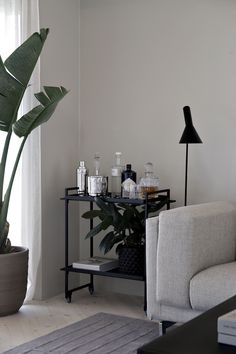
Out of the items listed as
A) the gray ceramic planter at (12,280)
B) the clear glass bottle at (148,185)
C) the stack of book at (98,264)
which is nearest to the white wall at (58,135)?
the stack of book at (98,264)

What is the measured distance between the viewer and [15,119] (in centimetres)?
388

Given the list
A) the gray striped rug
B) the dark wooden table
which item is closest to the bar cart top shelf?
the gray striped rug

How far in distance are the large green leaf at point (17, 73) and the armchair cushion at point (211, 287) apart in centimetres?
151

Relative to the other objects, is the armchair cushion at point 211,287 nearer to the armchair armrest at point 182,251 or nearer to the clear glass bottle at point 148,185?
the armchair armrest at point 182,251

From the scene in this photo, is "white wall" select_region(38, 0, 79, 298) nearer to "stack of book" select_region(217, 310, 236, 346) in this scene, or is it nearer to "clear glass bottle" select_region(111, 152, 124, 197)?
"clear glass bottle" select_region(111, 152, 124, 197)

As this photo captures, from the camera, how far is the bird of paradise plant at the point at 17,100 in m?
3.76

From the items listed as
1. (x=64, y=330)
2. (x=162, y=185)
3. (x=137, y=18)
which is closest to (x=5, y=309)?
(x=64, y=330)

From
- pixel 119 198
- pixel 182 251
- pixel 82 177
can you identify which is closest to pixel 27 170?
pixel 82 177

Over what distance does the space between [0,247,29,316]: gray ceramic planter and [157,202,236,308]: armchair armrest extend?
1017mm

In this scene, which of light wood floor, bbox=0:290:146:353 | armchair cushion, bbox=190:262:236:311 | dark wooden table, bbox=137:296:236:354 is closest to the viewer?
dark wooden table, bbox=137:296:236:354

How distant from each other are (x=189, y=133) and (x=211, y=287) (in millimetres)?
1163

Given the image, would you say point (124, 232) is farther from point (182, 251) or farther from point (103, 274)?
point (182, 251)

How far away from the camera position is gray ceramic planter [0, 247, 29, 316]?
153 inches

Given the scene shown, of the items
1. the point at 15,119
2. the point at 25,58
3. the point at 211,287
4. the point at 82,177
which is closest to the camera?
the point at 211,287
